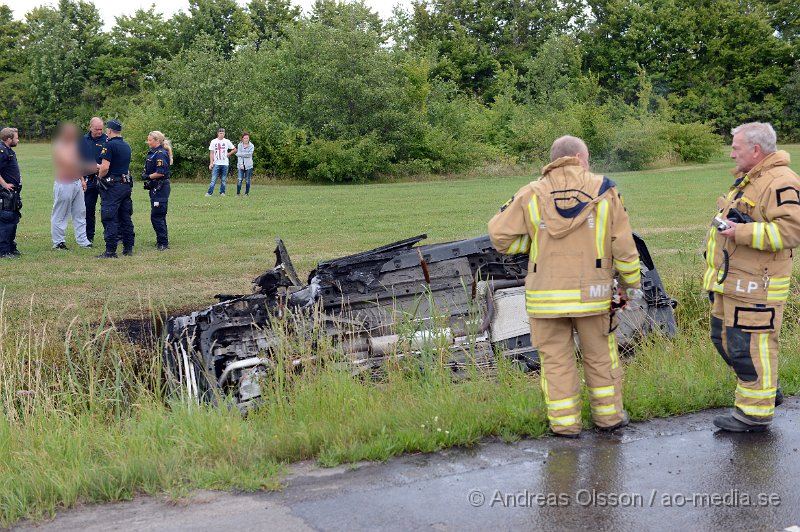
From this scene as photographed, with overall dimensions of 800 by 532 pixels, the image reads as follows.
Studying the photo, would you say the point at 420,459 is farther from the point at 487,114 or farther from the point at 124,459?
the point at 487,114

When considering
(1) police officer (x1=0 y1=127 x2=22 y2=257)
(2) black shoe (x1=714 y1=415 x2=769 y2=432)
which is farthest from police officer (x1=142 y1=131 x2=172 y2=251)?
(2) black shoe (x1=714 y1=415 x2=769 y2=432)

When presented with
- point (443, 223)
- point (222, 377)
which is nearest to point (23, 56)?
point (443, 223)

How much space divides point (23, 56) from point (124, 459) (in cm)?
5755

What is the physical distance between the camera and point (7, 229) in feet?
42.4

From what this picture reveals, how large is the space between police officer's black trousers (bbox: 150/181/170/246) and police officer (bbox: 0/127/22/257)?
1.93m

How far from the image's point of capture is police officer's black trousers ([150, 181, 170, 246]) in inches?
534

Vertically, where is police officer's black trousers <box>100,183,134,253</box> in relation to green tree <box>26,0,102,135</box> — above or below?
below

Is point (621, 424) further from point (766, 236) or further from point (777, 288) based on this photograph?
point (766, 236)

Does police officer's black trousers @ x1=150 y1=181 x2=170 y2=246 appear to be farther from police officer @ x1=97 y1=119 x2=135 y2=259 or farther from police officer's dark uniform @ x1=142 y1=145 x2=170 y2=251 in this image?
police officer @ x1=97 y1=119 x2=135 y2=259

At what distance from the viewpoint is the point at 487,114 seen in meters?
40.9

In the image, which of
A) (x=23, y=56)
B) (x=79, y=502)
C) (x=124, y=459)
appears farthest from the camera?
(x=23, y=56)

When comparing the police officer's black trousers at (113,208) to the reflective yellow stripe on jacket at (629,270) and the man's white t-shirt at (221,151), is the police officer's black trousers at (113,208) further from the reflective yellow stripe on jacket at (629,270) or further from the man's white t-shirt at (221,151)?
the man's white t-shirt at (221,151)

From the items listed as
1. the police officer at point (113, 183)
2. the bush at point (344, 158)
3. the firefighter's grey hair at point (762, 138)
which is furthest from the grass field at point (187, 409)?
the bush at point (344, 158)

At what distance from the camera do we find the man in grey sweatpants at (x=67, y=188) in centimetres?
1338
